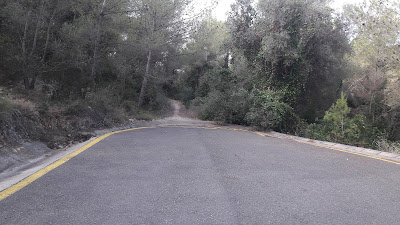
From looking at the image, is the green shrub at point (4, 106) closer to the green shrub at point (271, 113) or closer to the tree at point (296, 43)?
the green shrub at point (271, 113)

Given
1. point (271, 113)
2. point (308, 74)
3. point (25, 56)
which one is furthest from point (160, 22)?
point (25, 56)

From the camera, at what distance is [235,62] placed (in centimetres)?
2566

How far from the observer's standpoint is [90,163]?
5824 millimetres

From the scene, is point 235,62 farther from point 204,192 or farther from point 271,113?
point 204,192

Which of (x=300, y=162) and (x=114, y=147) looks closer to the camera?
(x=300, y=162)

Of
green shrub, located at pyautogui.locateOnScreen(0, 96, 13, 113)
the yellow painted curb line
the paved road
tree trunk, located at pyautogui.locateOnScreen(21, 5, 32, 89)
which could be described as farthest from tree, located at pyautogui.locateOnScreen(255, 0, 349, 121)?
green shrub, located at pyautogui.locateOnScreen(0, 96, 13, 113)

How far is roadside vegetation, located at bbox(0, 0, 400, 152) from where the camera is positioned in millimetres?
11211

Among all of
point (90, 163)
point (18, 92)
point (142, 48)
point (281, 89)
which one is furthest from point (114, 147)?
point (142, 48)

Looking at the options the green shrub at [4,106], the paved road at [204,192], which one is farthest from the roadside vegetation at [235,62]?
the paved road at [204,192]

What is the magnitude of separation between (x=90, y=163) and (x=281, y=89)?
14.0 meters

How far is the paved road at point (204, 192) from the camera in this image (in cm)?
358

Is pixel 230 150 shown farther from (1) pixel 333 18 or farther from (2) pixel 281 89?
(1) pixel 333 18

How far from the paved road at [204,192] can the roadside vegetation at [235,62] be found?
2637 millimetres

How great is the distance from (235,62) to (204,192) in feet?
72.3
